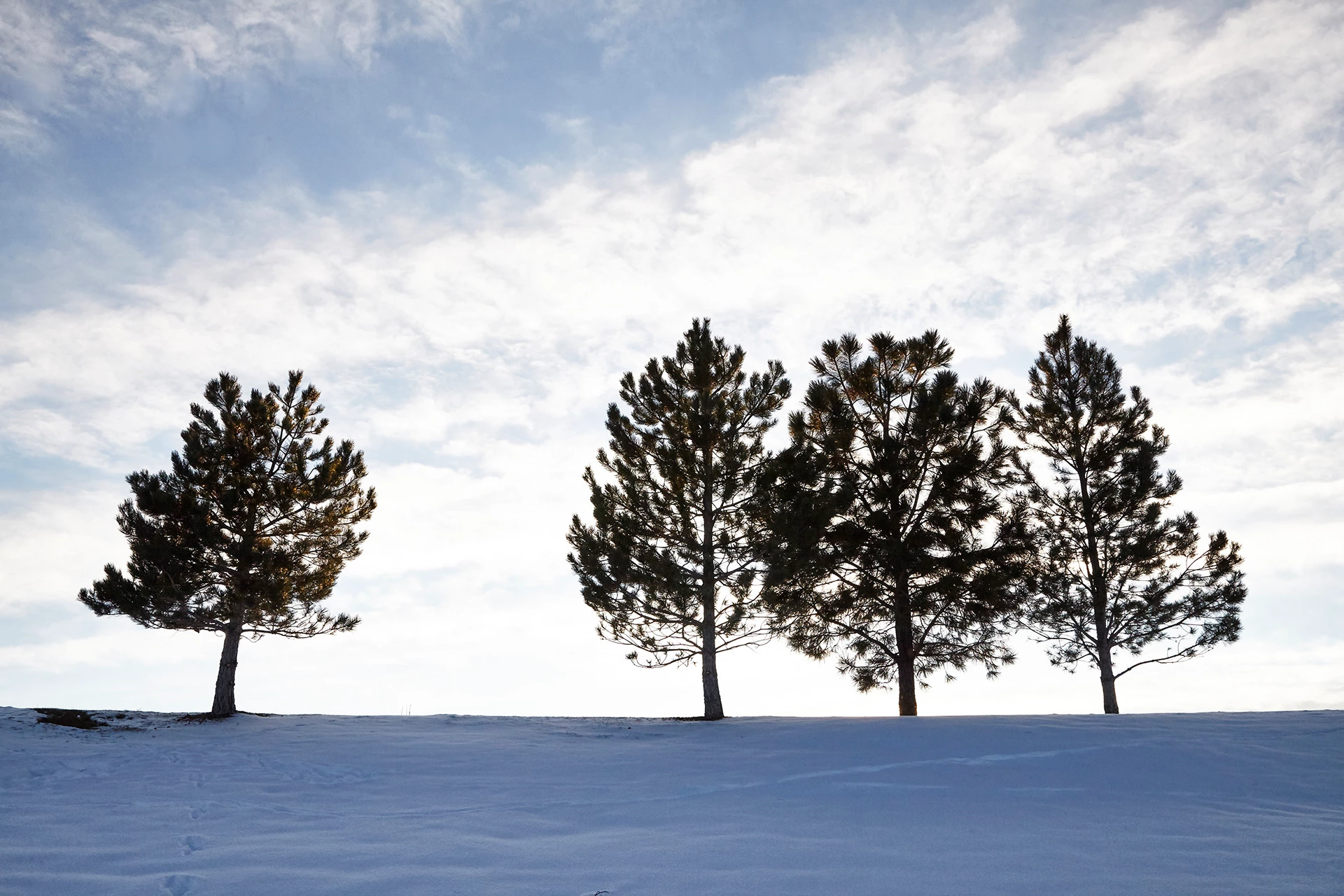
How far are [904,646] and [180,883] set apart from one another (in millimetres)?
16892

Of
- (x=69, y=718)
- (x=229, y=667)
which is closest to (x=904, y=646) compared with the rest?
(x=229, y=667)

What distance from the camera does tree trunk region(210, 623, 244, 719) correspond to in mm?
19547

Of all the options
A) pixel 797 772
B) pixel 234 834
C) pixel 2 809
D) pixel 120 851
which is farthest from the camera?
pixel 797 772

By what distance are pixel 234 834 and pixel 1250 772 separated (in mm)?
11336

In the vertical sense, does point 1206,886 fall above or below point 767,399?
below

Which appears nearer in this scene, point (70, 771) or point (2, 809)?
point (2, 809)

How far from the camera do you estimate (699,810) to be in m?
8.52

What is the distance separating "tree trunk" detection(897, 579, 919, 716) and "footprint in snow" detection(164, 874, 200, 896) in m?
16.7

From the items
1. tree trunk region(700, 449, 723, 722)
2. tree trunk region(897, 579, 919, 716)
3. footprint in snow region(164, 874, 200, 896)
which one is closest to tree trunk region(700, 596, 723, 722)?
tree trunk region(700, 449, 723, 722)

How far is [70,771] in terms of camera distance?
432 inches

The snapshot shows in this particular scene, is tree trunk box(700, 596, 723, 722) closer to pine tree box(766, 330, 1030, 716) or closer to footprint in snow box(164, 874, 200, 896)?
pine tree box(766, 330, 1030, 716)

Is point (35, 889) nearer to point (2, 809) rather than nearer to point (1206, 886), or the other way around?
point (2, 809)

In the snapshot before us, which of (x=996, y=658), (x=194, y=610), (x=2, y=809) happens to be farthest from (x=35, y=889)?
(x=996, y=658)

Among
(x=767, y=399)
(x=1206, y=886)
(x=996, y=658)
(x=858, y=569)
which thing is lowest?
(x=1206, y=886)
